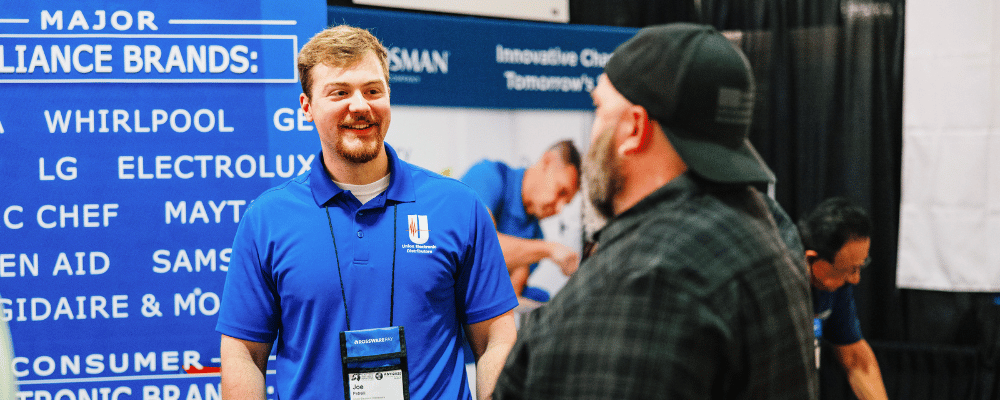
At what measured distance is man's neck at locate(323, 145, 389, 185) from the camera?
1.63 metres

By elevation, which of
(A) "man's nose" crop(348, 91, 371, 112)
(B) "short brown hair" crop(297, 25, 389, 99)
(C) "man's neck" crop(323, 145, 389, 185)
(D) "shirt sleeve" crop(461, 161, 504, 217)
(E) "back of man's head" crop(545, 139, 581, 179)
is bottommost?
(D) "shirt sleeve" crop(461, 161, 504, 217)

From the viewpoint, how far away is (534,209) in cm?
301

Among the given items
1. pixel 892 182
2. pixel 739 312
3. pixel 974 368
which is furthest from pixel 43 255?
pixel 974 368

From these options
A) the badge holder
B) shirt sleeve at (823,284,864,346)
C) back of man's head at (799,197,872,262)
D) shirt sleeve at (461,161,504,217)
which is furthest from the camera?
shirt sleeve at (461,161,504,217)

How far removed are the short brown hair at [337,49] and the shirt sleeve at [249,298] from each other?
1.14ft

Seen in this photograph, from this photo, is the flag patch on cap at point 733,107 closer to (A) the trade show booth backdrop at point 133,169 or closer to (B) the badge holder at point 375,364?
(B) the badge holder at point 375,364

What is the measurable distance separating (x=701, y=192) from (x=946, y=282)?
11.0 feet

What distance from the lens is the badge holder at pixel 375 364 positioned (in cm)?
154

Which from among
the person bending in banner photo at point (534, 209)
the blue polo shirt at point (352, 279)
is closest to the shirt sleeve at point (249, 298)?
the blue polo shirt at point (352, 279)

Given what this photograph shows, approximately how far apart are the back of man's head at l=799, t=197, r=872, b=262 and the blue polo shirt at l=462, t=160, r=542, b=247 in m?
0.98

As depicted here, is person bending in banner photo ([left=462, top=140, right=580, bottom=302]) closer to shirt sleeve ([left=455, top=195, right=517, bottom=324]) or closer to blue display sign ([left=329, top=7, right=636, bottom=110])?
blue display sign ([left=329, top=7, right=636, bottom=110])

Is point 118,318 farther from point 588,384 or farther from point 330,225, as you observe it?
point 588,384

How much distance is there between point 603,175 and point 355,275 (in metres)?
0.82

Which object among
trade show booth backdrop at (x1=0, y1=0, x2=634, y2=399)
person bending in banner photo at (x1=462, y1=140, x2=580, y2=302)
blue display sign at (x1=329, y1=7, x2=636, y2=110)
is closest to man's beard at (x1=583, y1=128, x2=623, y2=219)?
trade show booth backdrop at (x1=0, y1=0, x2=634, y2=399)
